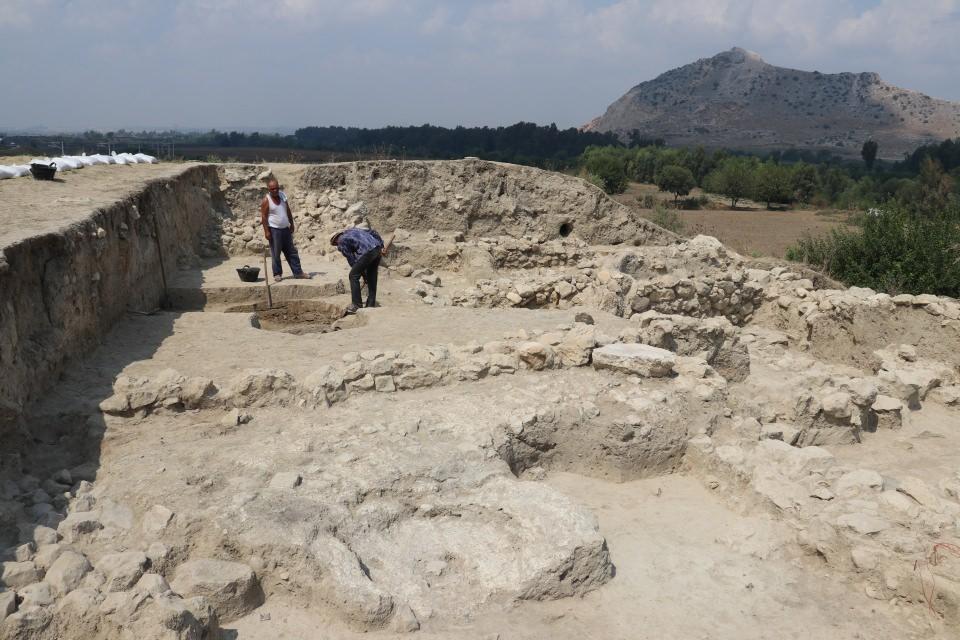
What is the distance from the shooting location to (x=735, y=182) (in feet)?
129

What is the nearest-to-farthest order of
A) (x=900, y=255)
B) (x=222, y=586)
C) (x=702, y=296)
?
(x=222, y=586) < (x=702, y=296) < (x=900, y=255)

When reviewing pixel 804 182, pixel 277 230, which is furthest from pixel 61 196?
pixel 804 182

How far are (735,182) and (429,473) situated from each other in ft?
129

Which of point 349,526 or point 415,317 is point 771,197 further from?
point 349,526

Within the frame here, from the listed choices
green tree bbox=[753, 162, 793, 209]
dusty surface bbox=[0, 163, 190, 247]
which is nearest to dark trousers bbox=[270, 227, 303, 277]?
dusty surface bbox=[0, 163, 190, 247]

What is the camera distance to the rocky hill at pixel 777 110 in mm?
85750

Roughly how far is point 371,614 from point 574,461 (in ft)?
7.20

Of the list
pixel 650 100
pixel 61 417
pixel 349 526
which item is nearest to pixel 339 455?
pixel 349 526

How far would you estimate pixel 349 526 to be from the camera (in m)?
3.63

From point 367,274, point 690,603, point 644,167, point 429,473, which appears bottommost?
point 690,603

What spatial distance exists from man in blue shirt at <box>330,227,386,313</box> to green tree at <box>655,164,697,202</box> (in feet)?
107

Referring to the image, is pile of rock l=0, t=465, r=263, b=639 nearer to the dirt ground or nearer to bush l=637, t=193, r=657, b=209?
the dirt ground

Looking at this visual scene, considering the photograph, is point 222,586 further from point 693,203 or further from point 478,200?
point 693,203

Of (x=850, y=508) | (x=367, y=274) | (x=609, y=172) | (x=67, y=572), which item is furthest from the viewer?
(x=609, y=172)
